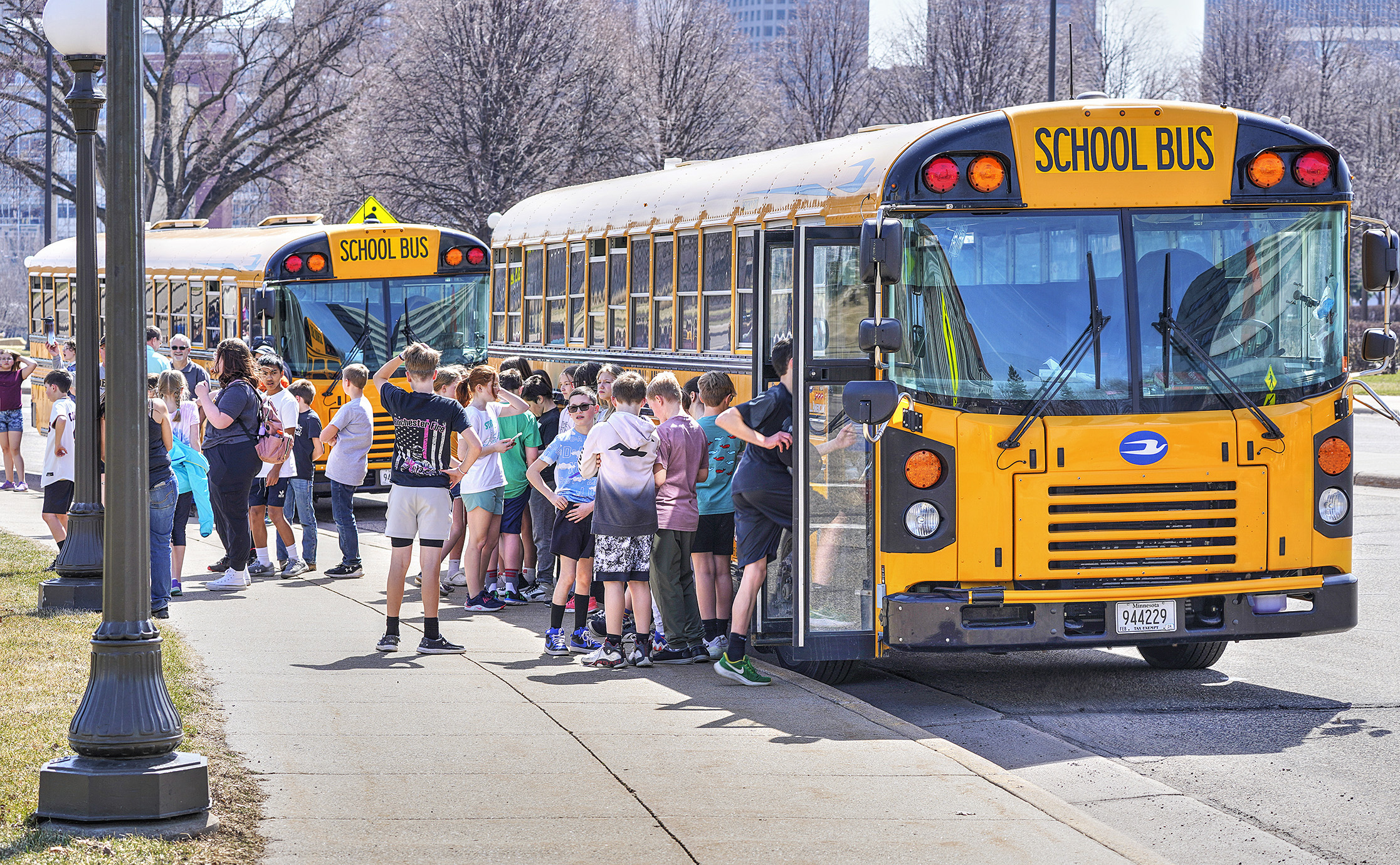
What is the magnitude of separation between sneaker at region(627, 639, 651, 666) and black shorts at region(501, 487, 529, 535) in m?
2.28

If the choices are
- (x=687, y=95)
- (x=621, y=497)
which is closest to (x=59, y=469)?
(x=621, y=497)

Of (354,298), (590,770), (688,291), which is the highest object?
(354,298)

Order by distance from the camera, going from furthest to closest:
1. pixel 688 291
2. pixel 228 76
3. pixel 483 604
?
1. pixel 228 76
2. pixel 688 291
3. pixel 483 604

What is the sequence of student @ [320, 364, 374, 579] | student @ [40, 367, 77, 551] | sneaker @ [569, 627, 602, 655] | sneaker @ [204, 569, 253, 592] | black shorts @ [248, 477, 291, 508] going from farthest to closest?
black shorts @ [248, 477, 291, 508]
student @ [320, 364, 374, 579]
student @ [40, 367, 77, 551]
sneaker @ [204, 569, 253, 592]
sneaker @ [569, 627, 602, 655]

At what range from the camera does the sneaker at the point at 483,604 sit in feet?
37.0

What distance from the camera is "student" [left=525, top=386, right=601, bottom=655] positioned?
965 cm

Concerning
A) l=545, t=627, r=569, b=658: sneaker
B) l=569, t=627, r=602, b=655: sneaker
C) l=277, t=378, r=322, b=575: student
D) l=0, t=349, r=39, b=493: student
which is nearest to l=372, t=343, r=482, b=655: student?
l=545, t=627, r=569, b=658: sneaker

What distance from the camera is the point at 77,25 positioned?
31.6 feet

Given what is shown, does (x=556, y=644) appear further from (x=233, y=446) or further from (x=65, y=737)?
(x=233, y=446)

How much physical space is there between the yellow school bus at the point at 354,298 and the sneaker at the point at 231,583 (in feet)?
17.2

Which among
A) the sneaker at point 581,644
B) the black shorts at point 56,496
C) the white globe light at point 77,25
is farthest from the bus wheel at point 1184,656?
the black shorts at point 56,496

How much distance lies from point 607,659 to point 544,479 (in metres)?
2.43

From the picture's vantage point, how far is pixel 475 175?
119 feet

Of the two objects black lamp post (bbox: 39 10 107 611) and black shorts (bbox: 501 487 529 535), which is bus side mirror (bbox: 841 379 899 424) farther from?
black lamp post (bbox: 39 10 107 611)
